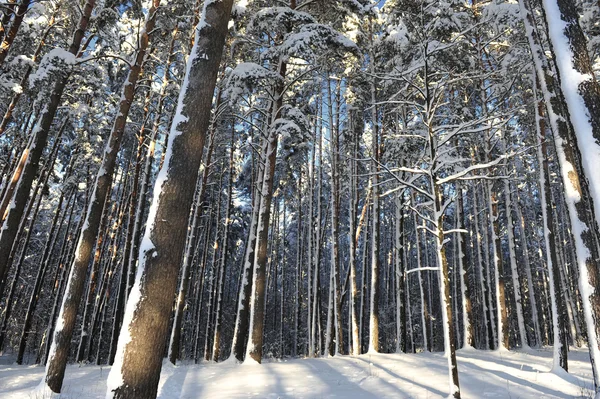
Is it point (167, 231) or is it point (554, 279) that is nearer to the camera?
point (167, 231)

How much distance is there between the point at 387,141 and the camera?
43.5 feet

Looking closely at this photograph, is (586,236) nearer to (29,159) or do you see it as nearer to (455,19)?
(455,19)

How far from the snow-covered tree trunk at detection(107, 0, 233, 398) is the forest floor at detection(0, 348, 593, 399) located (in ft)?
10.1

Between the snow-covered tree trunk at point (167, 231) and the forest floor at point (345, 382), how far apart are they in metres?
3.08

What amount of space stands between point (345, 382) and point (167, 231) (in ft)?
16.6

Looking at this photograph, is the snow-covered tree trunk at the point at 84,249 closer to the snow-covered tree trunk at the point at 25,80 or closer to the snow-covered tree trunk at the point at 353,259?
the snow-covered tree trunk at the point at 25,80

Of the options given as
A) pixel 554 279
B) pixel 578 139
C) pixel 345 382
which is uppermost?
pixel 578 139

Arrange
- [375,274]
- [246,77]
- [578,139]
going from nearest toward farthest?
[578,139] < [246,77] < [375,274]

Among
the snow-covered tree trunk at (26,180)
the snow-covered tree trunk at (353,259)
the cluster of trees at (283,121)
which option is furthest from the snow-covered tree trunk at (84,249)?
the snow-covered tree trunk at (353,259)

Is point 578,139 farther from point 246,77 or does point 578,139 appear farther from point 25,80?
point 25,80

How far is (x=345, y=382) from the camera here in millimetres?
6781

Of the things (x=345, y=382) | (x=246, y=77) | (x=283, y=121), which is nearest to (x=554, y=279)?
(x=345, y=382)

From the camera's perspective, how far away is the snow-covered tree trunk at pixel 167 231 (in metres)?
3.20

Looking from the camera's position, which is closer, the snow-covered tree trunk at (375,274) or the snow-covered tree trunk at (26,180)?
the snow-covered tree trunk at (26,180)
